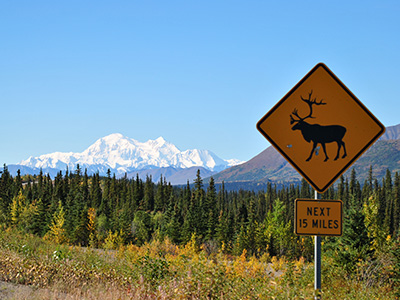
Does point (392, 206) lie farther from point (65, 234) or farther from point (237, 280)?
point (237, 280)

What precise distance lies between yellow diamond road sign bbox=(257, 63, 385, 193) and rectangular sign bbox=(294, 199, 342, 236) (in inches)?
8.9

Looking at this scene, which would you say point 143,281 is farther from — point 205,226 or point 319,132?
point 205,226

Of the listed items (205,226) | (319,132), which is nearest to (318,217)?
(319,132)

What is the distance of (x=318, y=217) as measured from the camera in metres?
4.86

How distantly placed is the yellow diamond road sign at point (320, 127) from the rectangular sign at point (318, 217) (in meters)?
0.23

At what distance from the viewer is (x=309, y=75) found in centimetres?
514

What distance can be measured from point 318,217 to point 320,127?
42.1 inches

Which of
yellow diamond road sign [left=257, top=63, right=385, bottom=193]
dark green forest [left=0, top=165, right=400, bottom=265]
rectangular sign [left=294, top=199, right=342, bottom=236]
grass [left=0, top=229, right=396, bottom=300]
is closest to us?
rectangular sign [left=294, top=199, right=342, bottom=236]

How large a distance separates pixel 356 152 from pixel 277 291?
3779 mm

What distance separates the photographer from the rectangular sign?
4.83 m

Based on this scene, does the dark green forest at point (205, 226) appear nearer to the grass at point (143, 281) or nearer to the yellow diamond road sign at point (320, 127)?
the grass at point (143, 281)

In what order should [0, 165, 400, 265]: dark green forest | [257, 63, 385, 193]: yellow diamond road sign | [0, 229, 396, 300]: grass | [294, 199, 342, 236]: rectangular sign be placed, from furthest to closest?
[0, 165, 400, 265]: dark green forest, [0, 229, 396, 300]: grass, [257, 63, 385, 193]: yellow diamond road sign, [294, 199, 342, 236]: rectangular sign

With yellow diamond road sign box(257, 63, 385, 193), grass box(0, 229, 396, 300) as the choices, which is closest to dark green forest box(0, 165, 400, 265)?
grass box(0, 229, 396, 300)

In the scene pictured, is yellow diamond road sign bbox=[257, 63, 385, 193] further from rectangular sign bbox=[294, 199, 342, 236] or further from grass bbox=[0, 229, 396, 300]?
grass bbox=[0, 229, 396, 300]
